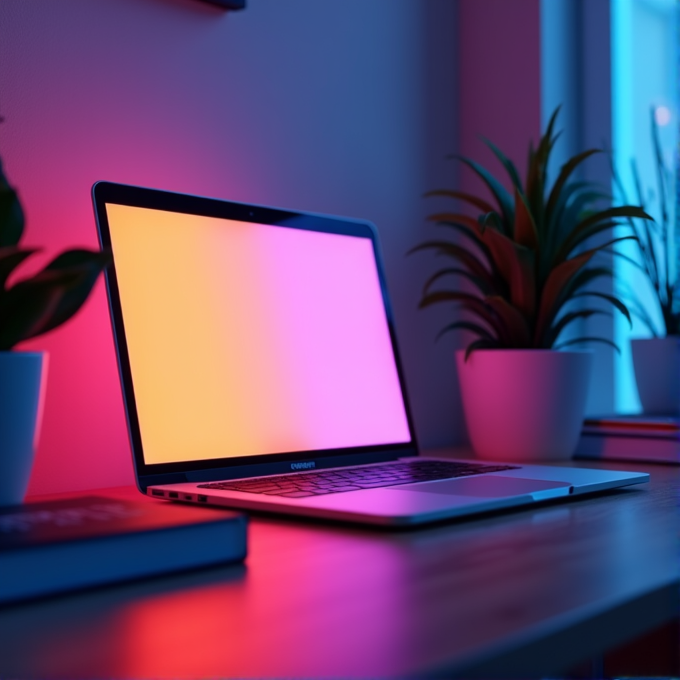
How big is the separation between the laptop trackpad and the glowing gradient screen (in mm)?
198

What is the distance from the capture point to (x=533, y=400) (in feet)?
3.64

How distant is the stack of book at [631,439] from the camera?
108 cm

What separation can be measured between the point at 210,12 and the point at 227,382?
18.9 inches

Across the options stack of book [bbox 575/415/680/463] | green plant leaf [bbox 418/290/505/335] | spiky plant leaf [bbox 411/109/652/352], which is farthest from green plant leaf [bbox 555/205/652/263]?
stack of book [bbox 575/415/680/463]

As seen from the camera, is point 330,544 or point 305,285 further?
point 305,285

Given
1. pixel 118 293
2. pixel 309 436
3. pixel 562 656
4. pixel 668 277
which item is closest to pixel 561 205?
pixel 668 277

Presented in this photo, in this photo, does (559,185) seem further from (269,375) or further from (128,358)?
(128,358)

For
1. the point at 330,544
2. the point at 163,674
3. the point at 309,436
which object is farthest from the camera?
the point at 309,436

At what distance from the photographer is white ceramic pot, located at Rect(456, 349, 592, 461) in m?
1.11

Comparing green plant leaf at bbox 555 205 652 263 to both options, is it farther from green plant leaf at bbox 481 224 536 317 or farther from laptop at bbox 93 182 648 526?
laptop at bbox 93 182 648 526

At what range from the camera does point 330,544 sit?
0.59 meters

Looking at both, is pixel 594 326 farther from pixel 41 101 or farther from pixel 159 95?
pixel 41 101

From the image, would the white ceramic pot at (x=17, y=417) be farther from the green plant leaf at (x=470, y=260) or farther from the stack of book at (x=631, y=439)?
the stack of book at (x=631, y=439)

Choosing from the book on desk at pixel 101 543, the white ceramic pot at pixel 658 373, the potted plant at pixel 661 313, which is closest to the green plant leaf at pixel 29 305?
the book on desk at pixel 101 543
